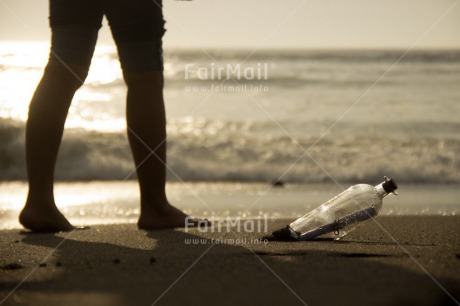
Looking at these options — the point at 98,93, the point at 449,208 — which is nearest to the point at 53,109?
the point at 449,208

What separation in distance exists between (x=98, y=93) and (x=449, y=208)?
31.1 ft

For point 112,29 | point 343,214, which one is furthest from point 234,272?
point 112,29

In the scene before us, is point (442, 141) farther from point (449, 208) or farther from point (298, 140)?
point (449, 208)

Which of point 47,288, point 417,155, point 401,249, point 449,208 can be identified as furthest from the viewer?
point 417,155

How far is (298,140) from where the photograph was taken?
783cm

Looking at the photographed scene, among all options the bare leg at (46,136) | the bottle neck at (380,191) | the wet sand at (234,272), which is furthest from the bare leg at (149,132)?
the bottle neck at (380,191)

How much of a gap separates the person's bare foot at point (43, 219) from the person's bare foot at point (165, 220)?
0.30m

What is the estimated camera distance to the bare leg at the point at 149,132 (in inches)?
121

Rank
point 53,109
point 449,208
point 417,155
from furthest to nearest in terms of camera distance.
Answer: point 417,155
point 449,208
point 53,109

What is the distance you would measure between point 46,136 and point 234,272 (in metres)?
1.31

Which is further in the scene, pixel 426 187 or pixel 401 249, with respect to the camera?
pixel 426 187

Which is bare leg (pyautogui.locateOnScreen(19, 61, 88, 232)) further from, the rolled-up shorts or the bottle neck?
the bottle neck

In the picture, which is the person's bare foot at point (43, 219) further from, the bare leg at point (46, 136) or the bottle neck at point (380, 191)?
the bottle neck at point (380, 191)

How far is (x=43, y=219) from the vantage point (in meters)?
2.98
